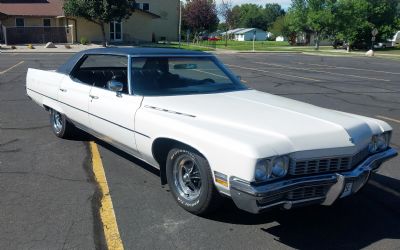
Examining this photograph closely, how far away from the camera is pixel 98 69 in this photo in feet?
21.1

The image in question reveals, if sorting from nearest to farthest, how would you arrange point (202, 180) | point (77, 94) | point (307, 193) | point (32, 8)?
point (307, 193)
point (202, 180)
point (77, 94)
point (32, 8)

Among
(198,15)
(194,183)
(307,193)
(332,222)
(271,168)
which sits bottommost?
(332,222)

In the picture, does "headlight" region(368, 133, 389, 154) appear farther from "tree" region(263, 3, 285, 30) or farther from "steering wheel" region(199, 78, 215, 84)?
"tree" region(263, 3, 285, 30)

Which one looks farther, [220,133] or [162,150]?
[162,150]

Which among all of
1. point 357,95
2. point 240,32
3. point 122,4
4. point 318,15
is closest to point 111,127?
point 357,95

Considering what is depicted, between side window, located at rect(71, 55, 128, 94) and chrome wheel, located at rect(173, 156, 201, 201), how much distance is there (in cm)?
196

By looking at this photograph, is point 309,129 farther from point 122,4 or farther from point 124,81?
point 122,4

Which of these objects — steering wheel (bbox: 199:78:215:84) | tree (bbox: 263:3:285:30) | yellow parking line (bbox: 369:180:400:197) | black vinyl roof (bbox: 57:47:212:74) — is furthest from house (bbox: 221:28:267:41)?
yellow parking line (bbox: 369:180:400:197)

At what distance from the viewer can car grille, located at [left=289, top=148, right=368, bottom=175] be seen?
135 inches

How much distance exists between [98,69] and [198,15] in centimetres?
5421

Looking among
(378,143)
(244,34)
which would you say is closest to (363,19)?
(378,143)

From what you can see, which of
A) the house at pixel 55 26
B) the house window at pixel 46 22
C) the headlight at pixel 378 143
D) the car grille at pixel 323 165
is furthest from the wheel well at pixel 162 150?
the house window at pixel 46 22

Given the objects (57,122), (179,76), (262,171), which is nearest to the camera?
(262,171)

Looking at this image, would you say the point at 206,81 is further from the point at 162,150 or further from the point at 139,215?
the point at 139,215
